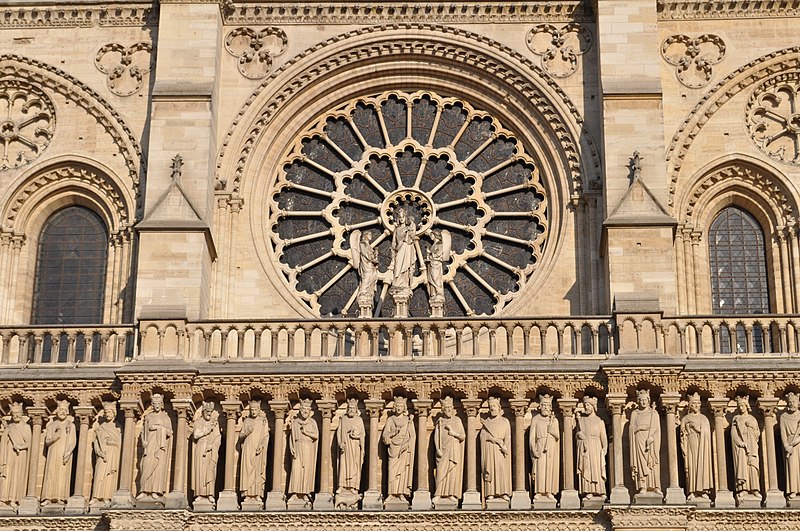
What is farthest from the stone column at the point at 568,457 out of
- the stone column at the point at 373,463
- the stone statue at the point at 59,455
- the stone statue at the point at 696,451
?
the stone statue at the point at 59,455

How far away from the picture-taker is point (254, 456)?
24.8 meters

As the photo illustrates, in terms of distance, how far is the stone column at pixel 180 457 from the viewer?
24547mm

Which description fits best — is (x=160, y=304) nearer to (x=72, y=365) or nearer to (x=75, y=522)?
(x=72, y=365)

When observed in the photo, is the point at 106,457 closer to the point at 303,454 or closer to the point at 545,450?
the point at 303,454

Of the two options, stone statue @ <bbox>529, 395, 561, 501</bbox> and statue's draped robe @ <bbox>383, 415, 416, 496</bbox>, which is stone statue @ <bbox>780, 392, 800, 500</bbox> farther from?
statue's draped robe @ <bbox>383, 415, 416, 496</bbox>

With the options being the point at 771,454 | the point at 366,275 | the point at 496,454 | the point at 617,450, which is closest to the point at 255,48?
the point at 366,275

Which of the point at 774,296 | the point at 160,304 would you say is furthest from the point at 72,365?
the point at 774,296

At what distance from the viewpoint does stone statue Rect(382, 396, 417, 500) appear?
24.6m

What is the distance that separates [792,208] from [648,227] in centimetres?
256

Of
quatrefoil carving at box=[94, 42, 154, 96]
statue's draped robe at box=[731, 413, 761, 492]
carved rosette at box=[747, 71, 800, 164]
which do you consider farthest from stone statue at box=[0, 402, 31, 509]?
carved rosette at box=[747, 71, 800, 164]

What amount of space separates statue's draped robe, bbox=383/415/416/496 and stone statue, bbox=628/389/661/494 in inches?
105

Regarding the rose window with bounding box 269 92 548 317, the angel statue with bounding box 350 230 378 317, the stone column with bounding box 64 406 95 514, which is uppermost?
the rose window with bounding box 269 92 548 317

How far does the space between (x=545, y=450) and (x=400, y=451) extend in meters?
1.76

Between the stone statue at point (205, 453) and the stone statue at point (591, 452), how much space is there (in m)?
4.42
